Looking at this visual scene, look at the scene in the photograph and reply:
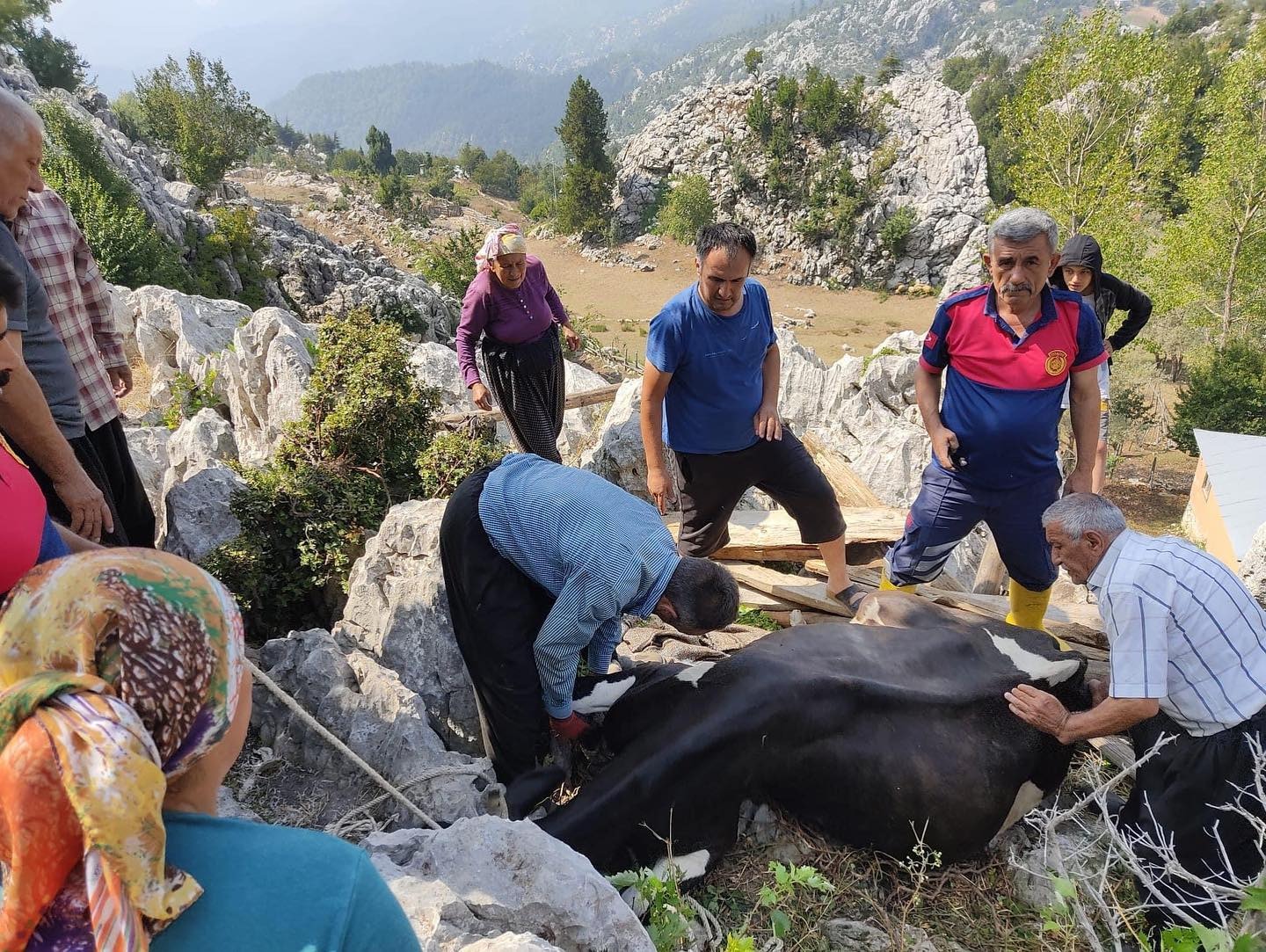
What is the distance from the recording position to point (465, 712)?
3756 mm

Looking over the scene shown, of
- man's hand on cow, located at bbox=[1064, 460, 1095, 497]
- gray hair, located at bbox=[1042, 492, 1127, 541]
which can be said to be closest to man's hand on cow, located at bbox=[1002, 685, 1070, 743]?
gray hair, located at bbox=[1042, 492, 1127, 541]

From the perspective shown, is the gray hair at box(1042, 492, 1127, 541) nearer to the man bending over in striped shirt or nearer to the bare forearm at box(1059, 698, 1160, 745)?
the bare forearm at box(1059, 698, 1160, 745)

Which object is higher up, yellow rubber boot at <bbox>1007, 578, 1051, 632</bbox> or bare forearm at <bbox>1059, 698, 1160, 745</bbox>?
bare forearm at <bbox>1059, 698, 1160, 745</bbox>

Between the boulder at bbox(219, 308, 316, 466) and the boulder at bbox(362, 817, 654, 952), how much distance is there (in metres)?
6.01

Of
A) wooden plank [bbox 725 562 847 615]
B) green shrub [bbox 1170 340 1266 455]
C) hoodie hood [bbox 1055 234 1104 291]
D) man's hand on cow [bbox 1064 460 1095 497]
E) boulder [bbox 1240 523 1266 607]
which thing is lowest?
green shrub [bbox 1170 340 1266 455]

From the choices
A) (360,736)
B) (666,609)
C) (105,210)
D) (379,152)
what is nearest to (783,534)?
(666,609)

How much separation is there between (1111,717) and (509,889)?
86.9 inches

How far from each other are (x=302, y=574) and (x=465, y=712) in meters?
1.99

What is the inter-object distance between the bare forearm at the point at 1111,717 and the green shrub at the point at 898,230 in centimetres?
4217

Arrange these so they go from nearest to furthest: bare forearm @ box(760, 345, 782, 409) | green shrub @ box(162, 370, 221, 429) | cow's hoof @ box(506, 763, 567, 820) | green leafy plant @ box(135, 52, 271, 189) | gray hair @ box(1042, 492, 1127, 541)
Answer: gray hair @ box(1042, 492, 1127, 541) < cow's hoof @ box(506, 763, 567, 820) < bare forearm @ box(760, 345, 782, 409) < green shrub @ box(162, 370, 221, 429) < green leafy plant @ box(135, 52, 271, 189)

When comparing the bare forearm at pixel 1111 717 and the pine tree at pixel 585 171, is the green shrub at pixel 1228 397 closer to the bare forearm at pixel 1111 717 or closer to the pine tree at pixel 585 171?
the bare forearm at pixel 1111 717

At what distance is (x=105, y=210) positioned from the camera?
14.9 meters

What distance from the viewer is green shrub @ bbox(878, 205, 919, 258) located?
40844mm

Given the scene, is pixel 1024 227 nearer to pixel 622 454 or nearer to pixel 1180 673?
pixel 1180 673
